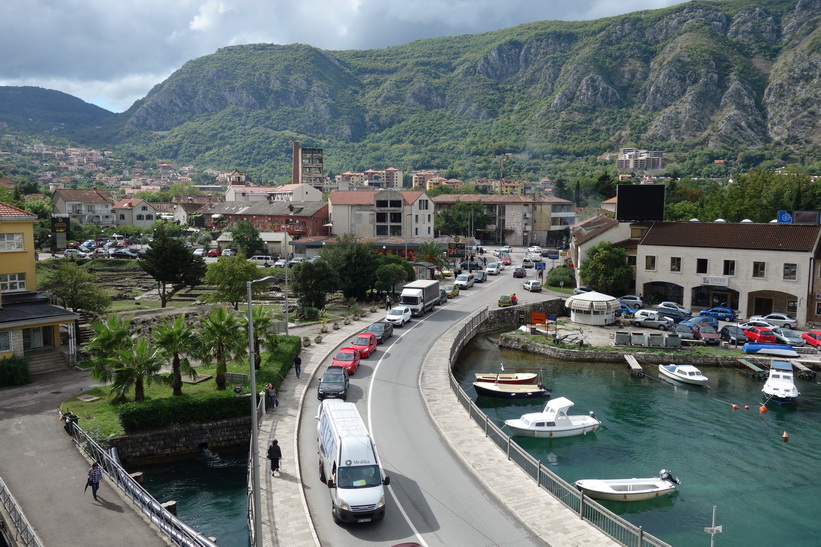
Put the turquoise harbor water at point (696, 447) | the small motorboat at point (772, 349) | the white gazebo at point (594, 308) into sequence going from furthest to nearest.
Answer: the white gazebo at point (594, 308) < the small motorboat at point (772, 349) < the turquoise harbor water at point (696, 447)

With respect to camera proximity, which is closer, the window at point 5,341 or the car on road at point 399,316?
the window at point 5,341

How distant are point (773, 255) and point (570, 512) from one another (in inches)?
1756

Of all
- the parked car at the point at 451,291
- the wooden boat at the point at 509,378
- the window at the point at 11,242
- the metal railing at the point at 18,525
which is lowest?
the wooden boat at the point at 509,378

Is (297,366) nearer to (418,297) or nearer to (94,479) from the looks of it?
(94,479)

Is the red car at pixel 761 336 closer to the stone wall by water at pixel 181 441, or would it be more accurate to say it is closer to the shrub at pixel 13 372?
the stone wall by water at pixel 181 441

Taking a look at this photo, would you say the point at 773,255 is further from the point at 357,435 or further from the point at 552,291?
the point at 357,435

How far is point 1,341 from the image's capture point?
34594 millimetres

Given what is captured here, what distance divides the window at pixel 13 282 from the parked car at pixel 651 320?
1813 inches

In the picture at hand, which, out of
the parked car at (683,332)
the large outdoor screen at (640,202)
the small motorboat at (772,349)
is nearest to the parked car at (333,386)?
the parked car at (683,332)

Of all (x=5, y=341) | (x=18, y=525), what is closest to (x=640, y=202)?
(x=5, y=341)

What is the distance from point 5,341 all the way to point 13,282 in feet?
19.7

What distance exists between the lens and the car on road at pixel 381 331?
43.4 metres

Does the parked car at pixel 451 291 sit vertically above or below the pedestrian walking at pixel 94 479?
above

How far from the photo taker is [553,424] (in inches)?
1313
